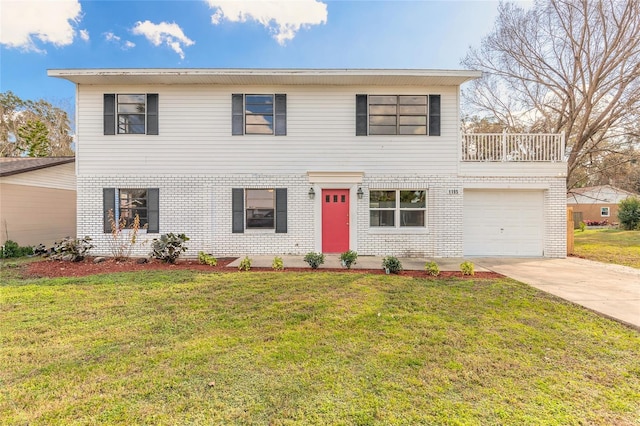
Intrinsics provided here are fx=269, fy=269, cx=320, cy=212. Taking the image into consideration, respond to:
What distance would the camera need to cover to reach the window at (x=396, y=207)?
9.01m

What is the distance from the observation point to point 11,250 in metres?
8.91

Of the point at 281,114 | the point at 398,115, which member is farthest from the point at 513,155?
the point at 281,114

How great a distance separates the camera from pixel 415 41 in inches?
446

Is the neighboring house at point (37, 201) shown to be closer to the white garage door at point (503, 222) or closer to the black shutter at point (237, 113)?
the black shutter at point (237, 113)

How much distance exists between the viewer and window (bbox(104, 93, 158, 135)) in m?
8.73

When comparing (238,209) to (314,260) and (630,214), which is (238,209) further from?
(630,214)

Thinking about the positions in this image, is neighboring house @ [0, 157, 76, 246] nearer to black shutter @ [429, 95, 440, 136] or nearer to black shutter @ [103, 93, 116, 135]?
black shutter @ [103, 93, 116, 135]

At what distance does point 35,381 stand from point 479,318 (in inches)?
214

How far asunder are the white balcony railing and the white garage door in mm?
1143

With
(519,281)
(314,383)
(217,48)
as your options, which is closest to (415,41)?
(217,48)

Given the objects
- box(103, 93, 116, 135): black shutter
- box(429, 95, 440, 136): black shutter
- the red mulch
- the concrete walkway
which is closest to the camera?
the concrete walkway

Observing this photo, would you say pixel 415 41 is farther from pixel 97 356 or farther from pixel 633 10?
pixel 97 356

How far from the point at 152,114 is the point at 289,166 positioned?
4.74 metres

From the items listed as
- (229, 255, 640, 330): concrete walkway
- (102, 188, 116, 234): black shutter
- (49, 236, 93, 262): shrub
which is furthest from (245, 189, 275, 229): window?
(49, 236, 93, 262): shrub
